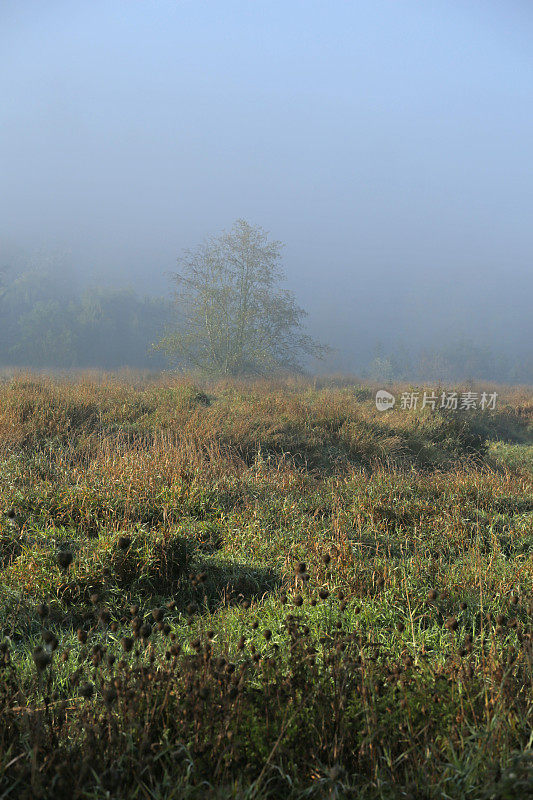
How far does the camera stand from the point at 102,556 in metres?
4.06

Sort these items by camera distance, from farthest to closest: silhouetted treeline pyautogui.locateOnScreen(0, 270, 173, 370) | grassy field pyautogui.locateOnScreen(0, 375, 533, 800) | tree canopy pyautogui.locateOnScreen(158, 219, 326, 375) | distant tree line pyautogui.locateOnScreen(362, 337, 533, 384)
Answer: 1. distant tree line pyautogui.locateOnScreen(362, 337, 533, 384)
2. silhouetted treeline pyautogui.locateOnScreen(0, 270, 173, 370)
3. tree canopy pyautogui.locateOnScreen(158, 219, 326, 375)
4. grassy field pyautogui.locateOnScreen(0, 375, 533, 800)

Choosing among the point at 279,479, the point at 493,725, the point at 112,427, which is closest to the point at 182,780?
the point at 493,725

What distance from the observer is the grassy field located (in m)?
1.83

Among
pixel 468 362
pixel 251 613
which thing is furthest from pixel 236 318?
pixel 468 362

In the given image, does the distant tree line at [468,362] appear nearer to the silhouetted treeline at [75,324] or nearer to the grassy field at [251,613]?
the silhouetted treeline at [75,324]

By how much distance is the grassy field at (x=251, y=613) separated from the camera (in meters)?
1.83

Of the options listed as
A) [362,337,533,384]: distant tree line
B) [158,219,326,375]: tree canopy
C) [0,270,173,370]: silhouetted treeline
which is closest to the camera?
[158,219,326,375]: tree canopy

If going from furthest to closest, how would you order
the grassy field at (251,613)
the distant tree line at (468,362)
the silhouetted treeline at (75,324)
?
the distant tree line at (468,362) < the silhouetted treeline at (75,324) < the grassy field at (251,613)

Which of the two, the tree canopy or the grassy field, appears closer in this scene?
the grassy field

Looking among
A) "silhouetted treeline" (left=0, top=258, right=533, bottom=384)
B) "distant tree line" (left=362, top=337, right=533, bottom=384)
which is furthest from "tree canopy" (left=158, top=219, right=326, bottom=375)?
"distant tree line" (left=362, top=337, right=533, bottom=384)

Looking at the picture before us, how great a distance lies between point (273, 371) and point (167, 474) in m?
16.7

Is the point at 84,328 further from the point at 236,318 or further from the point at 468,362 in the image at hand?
the point at 468,362

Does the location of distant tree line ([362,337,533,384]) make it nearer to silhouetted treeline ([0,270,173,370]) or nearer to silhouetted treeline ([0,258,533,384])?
silhouetted treeline ([0,258,533,384])

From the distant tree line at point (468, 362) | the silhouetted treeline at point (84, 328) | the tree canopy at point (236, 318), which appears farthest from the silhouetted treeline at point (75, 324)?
the distant tree line at point (468, 362)
